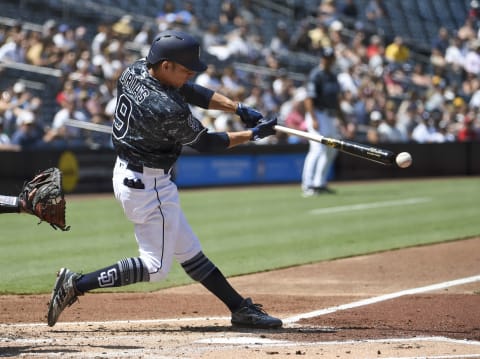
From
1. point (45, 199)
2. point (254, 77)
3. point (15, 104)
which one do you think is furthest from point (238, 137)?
point (254, 77)

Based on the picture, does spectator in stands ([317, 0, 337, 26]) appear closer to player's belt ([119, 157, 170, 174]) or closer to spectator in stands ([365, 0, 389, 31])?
spectator in stands ([365, 0, 389, 31])

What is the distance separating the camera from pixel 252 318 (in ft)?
20.6

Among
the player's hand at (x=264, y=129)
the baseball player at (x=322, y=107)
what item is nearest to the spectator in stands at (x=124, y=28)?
the baseball player at (x=322, y=107)

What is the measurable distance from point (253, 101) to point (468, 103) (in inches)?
275

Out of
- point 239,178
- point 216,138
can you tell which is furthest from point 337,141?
point 239,178

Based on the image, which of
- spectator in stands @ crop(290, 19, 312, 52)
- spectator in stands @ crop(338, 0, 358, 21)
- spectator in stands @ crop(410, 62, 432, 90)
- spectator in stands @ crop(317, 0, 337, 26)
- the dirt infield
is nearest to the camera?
the dirt infield

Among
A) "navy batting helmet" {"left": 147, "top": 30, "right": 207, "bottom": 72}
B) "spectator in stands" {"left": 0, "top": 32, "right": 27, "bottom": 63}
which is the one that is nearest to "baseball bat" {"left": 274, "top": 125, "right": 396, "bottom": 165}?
"navy batting helmet" {"left": 147, "top": 30, "right": 207, "bottom": 72}

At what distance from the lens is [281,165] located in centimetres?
1917

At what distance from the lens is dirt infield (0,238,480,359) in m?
5.49

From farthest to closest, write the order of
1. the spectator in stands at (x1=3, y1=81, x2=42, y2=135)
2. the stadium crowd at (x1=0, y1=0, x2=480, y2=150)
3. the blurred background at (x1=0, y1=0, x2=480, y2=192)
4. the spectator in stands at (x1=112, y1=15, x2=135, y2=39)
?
the spectator in stands at (x1=112, y1=15, x2=135, y2=39) < the stadium crowd at (x1=0, y1=0, x2=480, y2=150) < the blurred background at (x1=0, y1=0, x2=480, y2=192) < the spectator in stands at (x1=3, y1=81, x2=42, y2=135)

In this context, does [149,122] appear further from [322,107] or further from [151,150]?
[322,107]

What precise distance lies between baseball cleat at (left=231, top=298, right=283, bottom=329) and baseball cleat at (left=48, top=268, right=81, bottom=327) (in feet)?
3.56

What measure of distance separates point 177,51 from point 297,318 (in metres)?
2.14

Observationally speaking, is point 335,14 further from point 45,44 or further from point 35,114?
point 35,114
